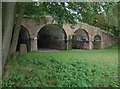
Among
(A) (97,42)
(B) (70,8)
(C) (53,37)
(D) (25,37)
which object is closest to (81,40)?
(A) (97,42)

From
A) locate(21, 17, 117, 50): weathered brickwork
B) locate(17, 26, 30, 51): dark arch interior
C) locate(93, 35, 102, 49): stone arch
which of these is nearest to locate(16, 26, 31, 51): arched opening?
locate(17, 26, 30, 51): dark arch interior

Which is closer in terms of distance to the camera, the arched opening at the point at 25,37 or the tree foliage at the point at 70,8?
the tree foliage at the point at 70,8

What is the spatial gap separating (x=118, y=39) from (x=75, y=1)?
14344mm

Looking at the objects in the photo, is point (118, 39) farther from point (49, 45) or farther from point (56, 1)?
point (56, 1)

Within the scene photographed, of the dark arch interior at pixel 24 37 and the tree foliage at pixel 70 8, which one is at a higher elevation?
the tree foliage at pixel 70 8

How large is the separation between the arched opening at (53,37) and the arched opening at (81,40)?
2.21 meters

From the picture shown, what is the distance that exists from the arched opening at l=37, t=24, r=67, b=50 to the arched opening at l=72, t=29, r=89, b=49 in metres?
2.21

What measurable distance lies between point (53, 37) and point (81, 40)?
14.5 feet

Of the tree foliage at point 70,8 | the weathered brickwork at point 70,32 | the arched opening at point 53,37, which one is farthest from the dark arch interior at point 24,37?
the tree foliage at point 70,8

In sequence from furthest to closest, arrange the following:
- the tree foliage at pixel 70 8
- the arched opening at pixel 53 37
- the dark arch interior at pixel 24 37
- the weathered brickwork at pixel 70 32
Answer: the arched opening at pixel 53 37 → the dark arch interior at pixel 24 37 → the weathered brickwork at pixel 70 32 → the tree foliage at pixel 70 8

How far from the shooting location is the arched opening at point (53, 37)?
1629cm

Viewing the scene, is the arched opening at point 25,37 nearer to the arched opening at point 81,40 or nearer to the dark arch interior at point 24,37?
the dark arch interior at point 24,37

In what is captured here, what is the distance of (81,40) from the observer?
59.2 feet

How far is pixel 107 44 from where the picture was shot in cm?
1755
